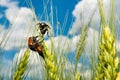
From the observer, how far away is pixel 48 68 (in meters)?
1.99

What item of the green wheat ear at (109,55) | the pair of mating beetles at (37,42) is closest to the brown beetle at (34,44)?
the pair of mating beetles at (37,42)

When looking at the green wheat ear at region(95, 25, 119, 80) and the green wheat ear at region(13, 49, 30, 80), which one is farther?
the green wheat ear at region(13, 49, 30, 80)

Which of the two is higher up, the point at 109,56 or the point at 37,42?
the point at 37,42

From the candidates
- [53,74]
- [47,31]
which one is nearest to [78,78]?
[53,74]

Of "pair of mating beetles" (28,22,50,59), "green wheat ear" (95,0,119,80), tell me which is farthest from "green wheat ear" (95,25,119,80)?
"pair of mating beetles" (28,22,50,59)

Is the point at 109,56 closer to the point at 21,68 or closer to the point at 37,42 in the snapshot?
the point at 37,42

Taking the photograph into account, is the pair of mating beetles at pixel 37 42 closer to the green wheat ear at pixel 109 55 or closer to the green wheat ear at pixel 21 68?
the green wheat ear at pixel 21 68

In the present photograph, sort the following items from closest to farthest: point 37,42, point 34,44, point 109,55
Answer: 1. point 109,55
2. point 37,42
3. point 34,44

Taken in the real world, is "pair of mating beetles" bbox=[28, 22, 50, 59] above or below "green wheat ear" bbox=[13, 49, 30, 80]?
above

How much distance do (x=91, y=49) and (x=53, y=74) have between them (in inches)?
34.4

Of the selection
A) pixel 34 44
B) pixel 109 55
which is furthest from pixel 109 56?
pixel 34 44

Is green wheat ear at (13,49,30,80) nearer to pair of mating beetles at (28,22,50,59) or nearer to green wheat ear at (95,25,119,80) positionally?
pair of mating beetles at (28,22,50,59)

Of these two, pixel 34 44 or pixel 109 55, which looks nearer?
pixel 109 55

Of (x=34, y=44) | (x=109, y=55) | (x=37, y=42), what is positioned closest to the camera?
(x=109, y=55)
